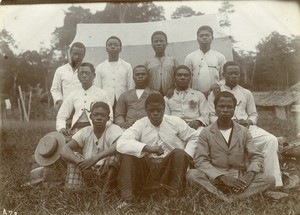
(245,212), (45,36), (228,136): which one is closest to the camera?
(245,212)

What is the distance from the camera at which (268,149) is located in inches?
93.7

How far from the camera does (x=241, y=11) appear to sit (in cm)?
242

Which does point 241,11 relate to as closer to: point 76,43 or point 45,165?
point 76,43

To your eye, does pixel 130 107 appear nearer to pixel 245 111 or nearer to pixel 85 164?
pixel 85 164

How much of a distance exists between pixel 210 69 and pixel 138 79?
1.45 feet

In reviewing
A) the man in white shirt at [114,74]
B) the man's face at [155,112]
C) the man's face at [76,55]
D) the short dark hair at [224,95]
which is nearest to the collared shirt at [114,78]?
the man in white shirt at [114,74]

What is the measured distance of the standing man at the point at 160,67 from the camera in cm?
256

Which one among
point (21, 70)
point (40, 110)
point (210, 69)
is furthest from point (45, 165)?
point (210, 69)

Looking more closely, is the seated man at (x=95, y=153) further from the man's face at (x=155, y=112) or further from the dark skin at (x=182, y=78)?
the dark skin at (x=182, y=78)

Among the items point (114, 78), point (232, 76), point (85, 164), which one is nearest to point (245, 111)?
point (232, 76)

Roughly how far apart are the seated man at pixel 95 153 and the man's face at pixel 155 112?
0.21 meters

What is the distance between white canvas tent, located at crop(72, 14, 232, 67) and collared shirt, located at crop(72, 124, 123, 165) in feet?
1.46

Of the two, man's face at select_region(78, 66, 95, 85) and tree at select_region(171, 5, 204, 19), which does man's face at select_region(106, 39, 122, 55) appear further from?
tree at select_region(171, 5, 204, 19)

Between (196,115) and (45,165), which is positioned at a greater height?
(196,115)
